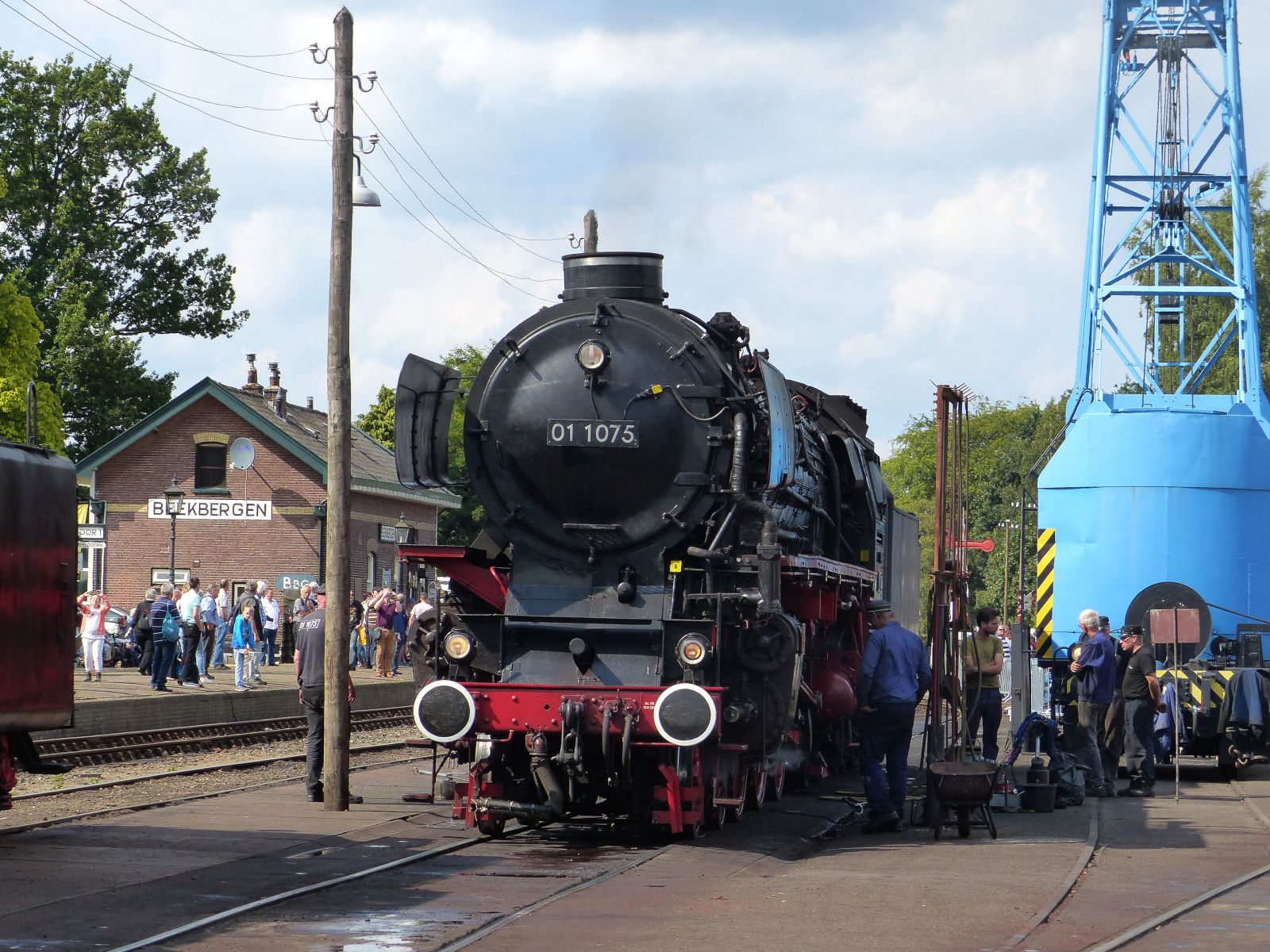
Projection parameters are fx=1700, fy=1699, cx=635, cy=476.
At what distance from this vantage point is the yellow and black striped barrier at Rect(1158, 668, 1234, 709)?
16.6m

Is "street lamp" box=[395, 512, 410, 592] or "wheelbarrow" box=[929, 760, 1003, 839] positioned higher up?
"street lamp" box=[395, 512, 410, 592]

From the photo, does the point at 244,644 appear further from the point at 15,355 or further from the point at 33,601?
the point at 33,601

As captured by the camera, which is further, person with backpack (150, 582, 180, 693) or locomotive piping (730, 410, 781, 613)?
person with backpack (150, 582, 180, 693)

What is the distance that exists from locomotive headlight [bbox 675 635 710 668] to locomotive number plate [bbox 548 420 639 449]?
1391mm

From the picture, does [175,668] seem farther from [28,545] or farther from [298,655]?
[28,545]

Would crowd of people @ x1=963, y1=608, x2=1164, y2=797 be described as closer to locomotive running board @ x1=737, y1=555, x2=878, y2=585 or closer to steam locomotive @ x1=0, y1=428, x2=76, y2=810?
locomotive running board @ x1=737, y1=555, x2=878, y2=585

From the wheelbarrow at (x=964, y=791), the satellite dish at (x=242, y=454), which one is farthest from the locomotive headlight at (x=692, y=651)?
the satellite dish at (x=242, y=454)

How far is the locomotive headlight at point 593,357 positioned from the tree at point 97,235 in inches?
1420

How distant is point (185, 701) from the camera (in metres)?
22.2

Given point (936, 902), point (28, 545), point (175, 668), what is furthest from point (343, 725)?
point (175, 668)

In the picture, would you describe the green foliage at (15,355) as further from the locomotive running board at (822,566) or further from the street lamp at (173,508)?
the locomotive running board at (822,566)

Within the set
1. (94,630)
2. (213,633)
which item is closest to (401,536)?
(213,633)

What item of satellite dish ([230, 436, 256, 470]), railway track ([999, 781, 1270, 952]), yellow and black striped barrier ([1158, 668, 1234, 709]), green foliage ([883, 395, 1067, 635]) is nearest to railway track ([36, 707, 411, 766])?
railway track ([999, 781, 1270, 952])

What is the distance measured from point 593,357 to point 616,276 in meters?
0.84
